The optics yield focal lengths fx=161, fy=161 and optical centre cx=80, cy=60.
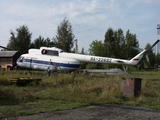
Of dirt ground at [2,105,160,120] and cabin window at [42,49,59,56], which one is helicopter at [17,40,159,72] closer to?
cabin window at [42,49,59,56]

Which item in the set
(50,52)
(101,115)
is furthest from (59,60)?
(101,115)

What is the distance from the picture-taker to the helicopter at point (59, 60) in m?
17.8

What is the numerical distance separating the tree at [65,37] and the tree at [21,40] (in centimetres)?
662

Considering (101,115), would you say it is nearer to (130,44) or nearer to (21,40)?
(21,40)

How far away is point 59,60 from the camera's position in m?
17.9

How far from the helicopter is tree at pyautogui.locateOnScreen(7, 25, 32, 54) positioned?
60.8ft

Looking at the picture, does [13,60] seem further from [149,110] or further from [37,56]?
[149,110]

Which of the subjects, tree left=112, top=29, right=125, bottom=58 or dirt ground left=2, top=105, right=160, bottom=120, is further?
tree left=112, top=29, right=125, bottom=58

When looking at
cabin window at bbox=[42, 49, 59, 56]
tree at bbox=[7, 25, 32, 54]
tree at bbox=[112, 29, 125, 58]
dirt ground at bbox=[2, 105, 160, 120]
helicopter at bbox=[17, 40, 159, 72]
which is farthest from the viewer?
tree at bbox=[112, 29, 125, 58]

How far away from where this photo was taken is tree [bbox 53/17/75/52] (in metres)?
36.4

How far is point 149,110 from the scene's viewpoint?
5.99m

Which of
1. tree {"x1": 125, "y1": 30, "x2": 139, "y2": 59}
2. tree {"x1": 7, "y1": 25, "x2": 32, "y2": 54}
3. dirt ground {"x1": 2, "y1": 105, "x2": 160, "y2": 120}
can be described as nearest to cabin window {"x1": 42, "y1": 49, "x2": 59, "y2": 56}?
dirt ground {"x1": 2, "y1": 105, "x2": 160, "y2": 120}

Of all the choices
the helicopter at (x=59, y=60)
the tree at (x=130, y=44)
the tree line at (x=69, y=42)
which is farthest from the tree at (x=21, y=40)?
the tree at (x=130, y=44)

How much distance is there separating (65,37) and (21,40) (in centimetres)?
996
